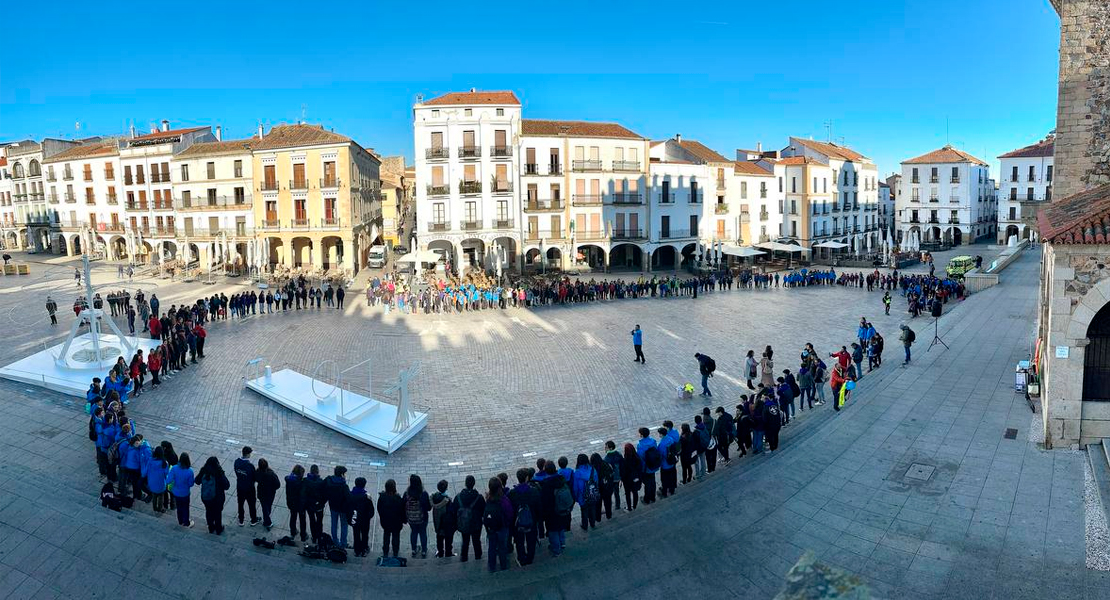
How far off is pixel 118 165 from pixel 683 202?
136 ft

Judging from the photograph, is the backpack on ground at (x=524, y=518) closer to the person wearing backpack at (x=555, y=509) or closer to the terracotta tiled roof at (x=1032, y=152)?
the person wearing backpack at (x=555, y=509)

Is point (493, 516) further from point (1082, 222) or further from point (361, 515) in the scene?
point (1082, 222)

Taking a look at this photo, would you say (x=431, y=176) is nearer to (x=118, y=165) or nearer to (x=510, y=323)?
(x=510, y=323)

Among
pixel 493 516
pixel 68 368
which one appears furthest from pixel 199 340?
pixel 493 516

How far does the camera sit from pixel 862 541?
8766 mm

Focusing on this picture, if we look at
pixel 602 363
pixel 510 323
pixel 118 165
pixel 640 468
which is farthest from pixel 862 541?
pixel 118 165

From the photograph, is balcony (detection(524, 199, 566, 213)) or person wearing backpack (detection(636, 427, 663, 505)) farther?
balcony (detection(524, 199, 566, 213))

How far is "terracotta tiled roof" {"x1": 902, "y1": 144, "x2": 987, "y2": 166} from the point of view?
67425 mm

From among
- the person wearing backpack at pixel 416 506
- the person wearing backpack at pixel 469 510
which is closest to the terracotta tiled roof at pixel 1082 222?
the person wearing backpack at pixel 469 510

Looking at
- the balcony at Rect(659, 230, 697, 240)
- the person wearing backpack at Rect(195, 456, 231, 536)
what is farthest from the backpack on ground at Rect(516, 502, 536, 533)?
the balcony at Rect(659, 230, 697, 240)

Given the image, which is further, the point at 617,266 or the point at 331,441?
the point at 617,266

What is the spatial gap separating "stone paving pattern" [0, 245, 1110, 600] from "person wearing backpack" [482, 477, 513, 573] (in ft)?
0.80

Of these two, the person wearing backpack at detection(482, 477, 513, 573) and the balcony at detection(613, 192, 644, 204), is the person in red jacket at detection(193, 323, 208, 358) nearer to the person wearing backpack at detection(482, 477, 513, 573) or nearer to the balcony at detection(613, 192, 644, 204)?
the person wearing backpack at detection(482, 477, 513, 573)

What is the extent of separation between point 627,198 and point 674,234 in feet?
14.9
